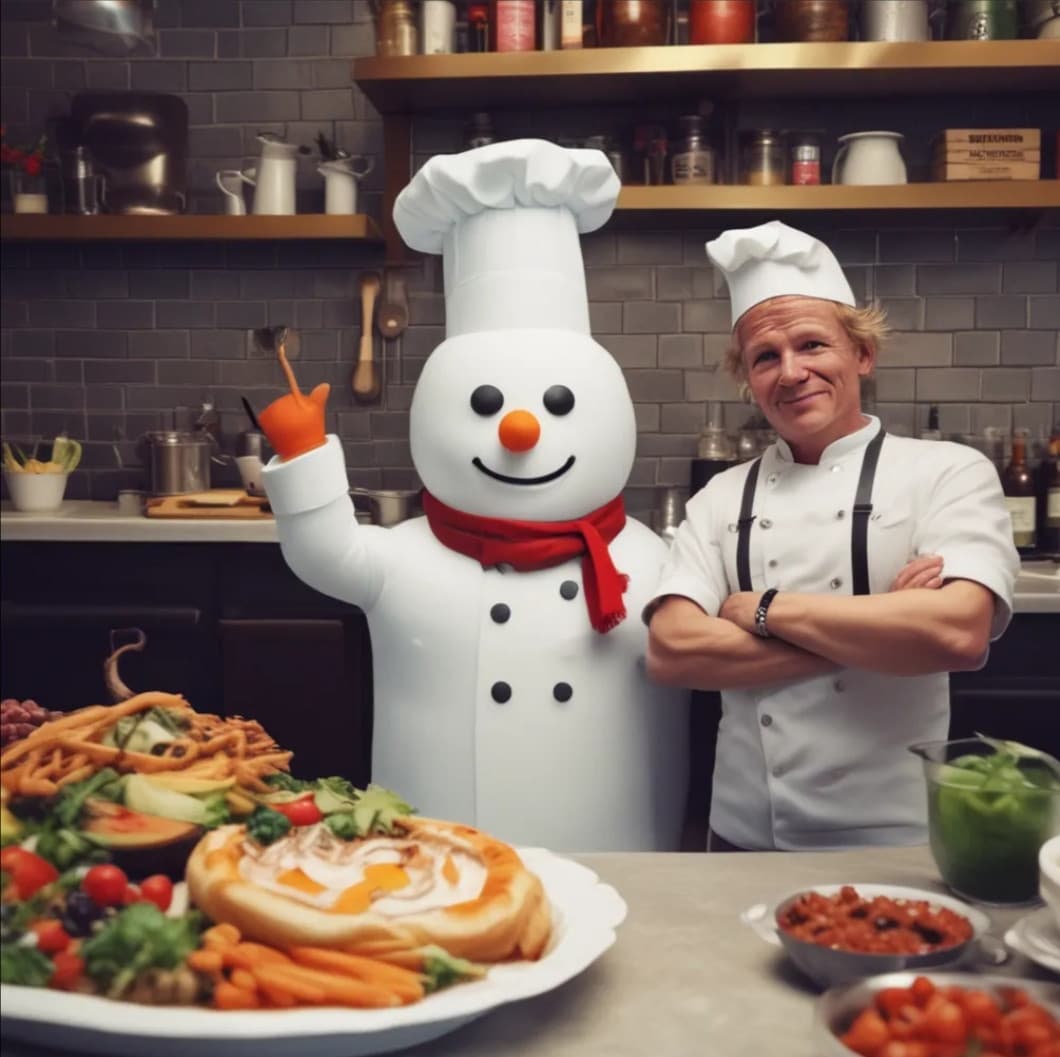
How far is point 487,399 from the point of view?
191 centimetres

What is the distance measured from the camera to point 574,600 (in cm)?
193

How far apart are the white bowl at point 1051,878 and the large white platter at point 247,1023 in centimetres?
36

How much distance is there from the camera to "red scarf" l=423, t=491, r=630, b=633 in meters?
1.90

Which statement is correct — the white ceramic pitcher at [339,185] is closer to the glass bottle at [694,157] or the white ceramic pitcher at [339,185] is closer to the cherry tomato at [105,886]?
the glass bottle at [694,157]

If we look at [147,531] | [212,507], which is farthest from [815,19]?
[147,531]

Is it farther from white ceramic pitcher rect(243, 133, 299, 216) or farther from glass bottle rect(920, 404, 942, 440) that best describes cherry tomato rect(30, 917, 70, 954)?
glass bottle rect(920, 404, 942, 440)

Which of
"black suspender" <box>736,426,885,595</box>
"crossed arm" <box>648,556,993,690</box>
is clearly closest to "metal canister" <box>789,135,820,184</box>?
"black suspender" <box>736,426,885,595</box>

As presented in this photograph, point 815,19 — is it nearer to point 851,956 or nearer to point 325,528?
point 325,528

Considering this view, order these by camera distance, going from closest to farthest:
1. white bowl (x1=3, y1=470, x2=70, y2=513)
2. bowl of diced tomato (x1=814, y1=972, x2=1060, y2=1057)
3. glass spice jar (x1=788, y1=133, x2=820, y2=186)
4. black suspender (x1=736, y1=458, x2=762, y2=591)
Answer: bowl of diced tomato (x1=814, y1=972, x2=1060, y2=1057) < black suspender (x1=736, y1=458, x2=762, y2=591) < glass spice jar (x1=788, y1=133, x2=820, y2=186) < white bowl (x1=3, y1=470, x2=70, y2=513)

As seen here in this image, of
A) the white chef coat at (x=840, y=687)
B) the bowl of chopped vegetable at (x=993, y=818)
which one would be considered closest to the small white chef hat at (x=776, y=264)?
the white chef coat at (x=840, y=687)

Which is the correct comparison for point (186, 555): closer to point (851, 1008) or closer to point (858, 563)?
point (858, 563)

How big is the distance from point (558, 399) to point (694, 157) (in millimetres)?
1302

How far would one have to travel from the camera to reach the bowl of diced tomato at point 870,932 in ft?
2.92

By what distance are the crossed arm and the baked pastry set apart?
70 cm
